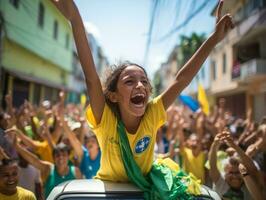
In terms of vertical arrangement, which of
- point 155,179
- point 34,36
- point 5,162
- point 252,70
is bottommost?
point 5,162

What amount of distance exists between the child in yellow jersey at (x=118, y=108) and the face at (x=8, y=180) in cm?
127

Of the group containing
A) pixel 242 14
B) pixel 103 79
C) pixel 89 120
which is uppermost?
pixel 242 14

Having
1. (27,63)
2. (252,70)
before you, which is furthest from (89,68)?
(252,70)

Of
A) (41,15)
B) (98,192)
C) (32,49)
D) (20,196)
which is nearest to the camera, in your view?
(98,192)

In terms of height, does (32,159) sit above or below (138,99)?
below

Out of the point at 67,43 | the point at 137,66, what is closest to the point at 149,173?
the point at 137,66

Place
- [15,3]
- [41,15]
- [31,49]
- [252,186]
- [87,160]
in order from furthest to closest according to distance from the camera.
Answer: [41,15] < [31,49] < [15,3] < [87,160] < [252,186]

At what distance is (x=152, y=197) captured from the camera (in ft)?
6.22

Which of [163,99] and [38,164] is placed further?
[38,164]

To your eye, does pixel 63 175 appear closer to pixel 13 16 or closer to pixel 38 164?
pixel 38 164

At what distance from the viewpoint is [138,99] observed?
85.3 inches

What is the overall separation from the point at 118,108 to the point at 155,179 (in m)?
0.48

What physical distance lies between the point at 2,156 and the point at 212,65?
3261cm

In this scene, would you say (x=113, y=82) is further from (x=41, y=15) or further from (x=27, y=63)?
(x=41, y=15)
